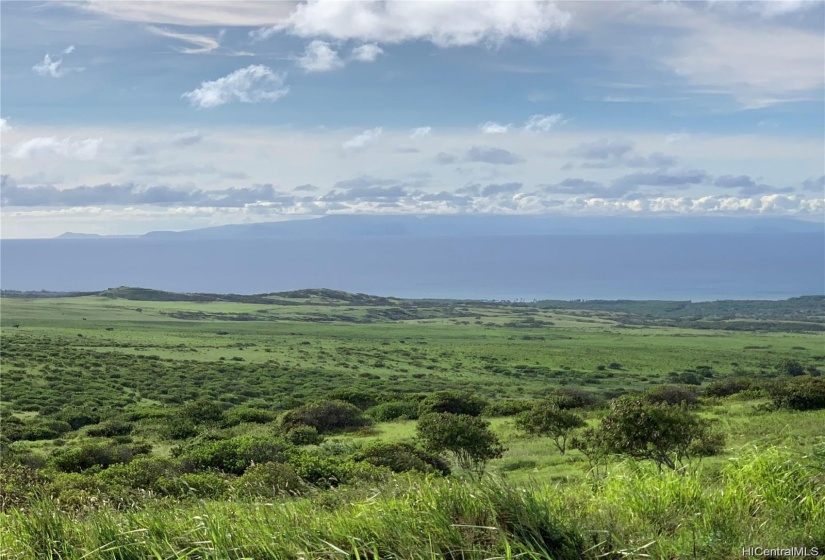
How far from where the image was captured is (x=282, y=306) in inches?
6491

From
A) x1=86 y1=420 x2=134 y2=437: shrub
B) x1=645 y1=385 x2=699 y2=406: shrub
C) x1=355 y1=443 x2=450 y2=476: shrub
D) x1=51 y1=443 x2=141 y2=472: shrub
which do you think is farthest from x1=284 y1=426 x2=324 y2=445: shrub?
x1=645 y1=385 x2=699 y2=406: shrub

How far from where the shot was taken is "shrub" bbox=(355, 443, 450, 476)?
15.7m

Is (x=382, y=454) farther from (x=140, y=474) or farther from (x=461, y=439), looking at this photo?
(x=140, y=474)

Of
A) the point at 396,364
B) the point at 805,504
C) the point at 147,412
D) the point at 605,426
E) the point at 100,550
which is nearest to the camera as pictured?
the point at 100,550

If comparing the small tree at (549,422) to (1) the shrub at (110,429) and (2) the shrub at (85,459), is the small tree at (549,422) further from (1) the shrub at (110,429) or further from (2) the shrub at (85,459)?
(1) the shrub at (110,429)

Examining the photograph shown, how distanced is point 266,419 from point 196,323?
93638 mm

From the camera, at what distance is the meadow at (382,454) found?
17.5ft

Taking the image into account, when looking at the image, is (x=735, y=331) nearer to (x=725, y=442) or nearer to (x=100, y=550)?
(x=725, y=442)

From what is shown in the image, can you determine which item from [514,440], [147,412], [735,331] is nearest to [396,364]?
[147,412]

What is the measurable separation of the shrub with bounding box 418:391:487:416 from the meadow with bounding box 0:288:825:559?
0.14 meters

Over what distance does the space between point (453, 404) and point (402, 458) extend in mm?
13696

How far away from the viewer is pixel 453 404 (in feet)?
97.8

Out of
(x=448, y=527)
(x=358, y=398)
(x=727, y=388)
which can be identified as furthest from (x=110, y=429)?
(x=727, y=388)

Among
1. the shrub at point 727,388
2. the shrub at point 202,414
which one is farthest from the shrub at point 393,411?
the shrub at point 727,388
